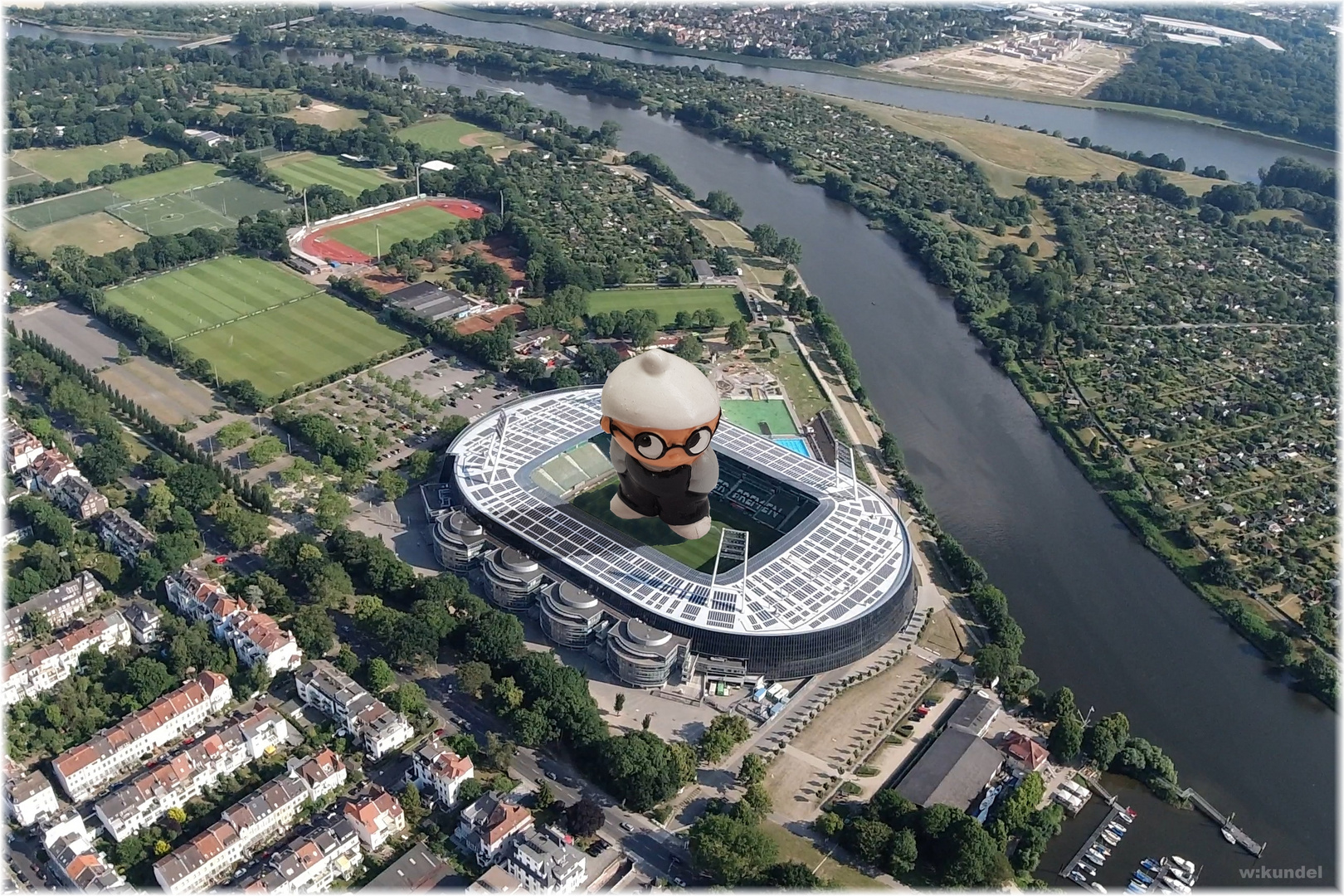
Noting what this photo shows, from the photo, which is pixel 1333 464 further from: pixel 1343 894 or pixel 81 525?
pixel 81 525

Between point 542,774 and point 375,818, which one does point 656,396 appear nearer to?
point 542,774

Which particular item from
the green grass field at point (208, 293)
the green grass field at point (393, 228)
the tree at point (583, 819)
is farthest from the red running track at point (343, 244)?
the tree at point (583, 819)

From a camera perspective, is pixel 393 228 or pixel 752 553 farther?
pixel 393 228

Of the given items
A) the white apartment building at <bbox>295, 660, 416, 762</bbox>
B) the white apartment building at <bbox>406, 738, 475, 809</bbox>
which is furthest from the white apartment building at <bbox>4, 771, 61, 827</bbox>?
the white apartment building at <bbox>406, 738, 475, 809</bbox>

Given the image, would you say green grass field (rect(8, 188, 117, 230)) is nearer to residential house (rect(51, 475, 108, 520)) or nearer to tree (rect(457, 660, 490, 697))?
residential house (rect(51, 475, 108, 520))

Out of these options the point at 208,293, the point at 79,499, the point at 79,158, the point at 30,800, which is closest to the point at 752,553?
the point at 30,800

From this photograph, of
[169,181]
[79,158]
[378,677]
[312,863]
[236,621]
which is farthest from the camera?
[79,158]

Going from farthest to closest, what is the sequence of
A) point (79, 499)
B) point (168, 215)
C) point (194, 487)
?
1. point (168, 215)
2. point (194, 487)
3. point (79, 499)
